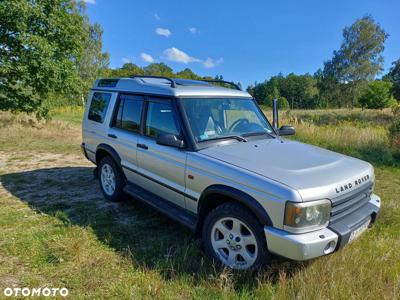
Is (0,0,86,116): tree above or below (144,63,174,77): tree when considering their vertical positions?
below

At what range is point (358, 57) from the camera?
33312 mm

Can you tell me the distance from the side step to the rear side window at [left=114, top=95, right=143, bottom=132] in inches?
35.9

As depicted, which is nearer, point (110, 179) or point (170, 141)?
point (170, 141)

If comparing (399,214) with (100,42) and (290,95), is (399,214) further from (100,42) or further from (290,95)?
(290,95)

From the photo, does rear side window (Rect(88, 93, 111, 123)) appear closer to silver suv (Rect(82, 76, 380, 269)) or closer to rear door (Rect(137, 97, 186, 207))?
silver suv (Rect(82, 76, 380, 269))

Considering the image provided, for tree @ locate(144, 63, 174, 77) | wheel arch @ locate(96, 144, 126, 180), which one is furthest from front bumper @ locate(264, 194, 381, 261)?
tree @ locate(144, 63, 174, 77)

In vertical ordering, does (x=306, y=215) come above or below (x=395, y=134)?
below

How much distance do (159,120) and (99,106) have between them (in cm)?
191

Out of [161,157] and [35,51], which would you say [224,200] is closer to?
[161,157]

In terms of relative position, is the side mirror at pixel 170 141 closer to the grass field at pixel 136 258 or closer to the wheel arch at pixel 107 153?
the grass field at pixel 136 258

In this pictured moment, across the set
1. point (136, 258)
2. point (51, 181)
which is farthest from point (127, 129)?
point (51, 181)

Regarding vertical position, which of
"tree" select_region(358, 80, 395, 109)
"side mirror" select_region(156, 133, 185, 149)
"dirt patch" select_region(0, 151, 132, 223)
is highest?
"tree" select_region(358, 80, 395, 109)

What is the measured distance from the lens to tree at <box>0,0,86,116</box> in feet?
37.5

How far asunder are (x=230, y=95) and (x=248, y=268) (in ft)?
7.80
